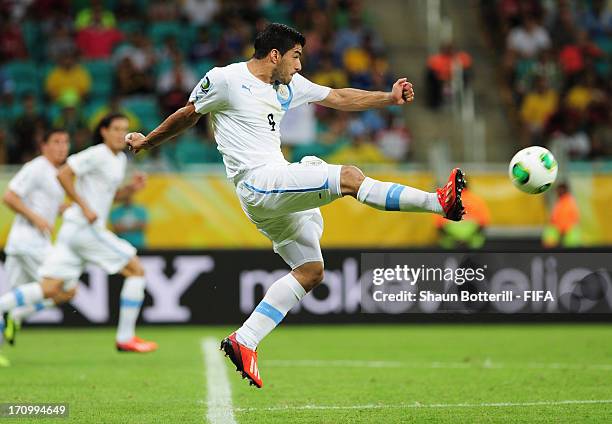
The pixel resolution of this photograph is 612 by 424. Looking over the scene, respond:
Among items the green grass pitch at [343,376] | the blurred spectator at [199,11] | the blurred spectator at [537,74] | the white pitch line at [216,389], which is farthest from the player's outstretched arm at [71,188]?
the blurred spectator at [537,74]

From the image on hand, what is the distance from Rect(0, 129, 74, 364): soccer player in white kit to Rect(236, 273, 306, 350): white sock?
408 centimetres

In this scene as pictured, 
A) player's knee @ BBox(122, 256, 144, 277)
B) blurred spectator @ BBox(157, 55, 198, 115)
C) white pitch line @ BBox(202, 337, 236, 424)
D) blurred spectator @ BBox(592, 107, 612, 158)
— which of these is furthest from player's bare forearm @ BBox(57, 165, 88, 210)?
blurred spectator @ BBox(592, 107, 612, 158)

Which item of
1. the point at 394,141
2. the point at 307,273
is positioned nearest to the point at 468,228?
the point at 394,141

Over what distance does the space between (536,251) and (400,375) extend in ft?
15.5

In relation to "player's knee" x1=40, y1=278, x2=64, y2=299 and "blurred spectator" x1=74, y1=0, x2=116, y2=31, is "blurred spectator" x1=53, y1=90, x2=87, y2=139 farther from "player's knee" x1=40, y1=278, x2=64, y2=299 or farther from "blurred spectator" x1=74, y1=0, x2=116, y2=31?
"player's knee" x1=40, y1=278, x2=64, y2=299

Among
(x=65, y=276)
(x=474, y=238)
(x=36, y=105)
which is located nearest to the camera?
(x=65, y=276)

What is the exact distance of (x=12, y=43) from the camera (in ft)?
60.8

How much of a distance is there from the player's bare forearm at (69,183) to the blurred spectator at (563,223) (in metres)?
7.69

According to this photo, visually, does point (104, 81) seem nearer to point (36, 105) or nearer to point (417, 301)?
point (36, 105)

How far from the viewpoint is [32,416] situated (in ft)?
23.7

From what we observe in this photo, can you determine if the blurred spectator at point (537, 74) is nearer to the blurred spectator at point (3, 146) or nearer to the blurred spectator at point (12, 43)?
the blurred spectator at point (12, 43)

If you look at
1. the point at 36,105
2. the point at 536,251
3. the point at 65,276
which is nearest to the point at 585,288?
the point at 536,251

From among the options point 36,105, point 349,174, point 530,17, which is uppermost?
point 530,17

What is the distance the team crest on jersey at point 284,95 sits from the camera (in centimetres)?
757
